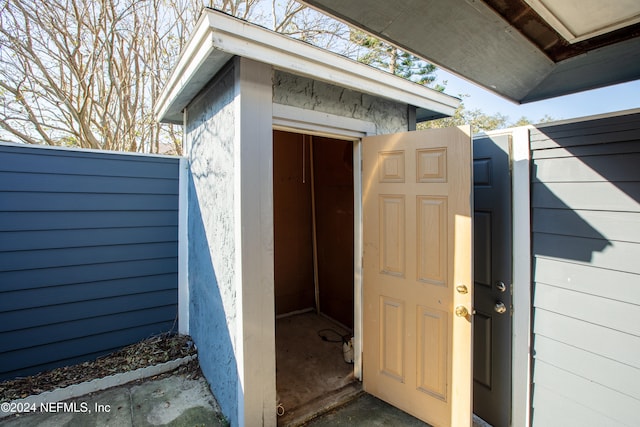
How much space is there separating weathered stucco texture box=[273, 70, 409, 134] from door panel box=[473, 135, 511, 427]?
0.78m

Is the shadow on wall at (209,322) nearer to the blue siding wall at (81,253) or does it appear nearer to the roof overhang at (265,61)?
the blue siding wall at (81,253)

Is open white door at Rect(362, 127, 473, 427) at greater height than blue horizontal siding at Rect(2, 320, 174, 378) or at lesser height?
greater

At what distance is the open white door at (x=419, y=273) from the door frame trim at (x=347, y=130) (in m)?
0.08

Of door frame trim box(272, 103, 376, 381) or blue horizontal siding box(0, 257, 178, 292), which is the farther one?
blue horizontal siding box(0, 257, 178, 292)

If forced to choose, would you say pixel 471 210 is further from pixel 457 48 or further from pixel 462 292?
pixel 457 48

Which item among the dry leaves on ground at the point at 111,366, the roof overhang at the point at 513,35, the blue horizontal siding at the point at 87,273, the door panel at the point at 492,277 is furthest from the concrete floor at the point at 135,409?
the roof overhang at the point at 513,35

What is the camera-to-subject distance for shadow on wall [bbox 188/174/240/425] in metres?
1.92

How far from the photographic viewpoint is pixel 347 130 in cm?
226

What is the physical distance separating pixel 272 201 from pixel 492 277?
159 centimetres

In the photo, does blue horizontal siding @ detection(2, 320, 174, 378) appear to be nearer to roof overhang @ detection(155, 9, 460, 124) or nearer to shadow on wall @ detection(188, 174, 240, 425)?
shadow on wall @ detection(188, 174, 240, 425)

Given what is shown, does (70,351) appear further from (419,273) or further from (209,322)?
(419,273)

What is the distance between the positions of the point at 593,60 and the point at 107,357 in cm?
413

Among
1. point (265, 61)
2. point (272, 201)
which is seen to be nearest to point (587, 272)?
point (272, 201)

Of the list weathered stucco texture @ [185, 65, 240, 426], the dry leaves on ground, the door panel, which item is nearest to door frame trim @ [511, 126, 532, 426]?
the door panel
